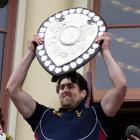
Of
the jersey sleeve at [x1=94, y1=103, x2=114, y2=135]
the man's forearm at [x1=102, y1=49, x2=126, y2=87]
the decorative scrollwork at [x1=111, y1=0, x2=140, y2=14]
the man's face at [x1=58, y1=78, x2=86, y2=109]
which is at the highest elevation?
the man's forearm at [x1=102, y1=49, x2=126, y2=87]

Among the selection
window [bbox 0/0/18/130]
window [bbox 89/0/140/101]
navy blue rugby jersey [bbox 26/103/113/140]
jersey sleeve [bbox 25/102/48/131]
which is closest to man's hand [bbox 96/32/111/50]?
navy blue rugby jersey [bbox 26/103/113/140]

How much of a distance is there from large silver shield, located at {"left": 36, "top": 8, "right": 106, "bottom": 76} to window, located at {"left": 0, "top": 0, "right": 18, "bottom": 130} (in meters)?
2.80

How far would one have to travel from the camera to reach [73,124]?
163 inches

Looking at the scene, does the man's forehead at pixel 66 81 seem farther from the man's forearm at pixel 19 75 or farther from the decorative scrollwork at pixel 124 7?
the decorative scrollwork at pixel 124 7

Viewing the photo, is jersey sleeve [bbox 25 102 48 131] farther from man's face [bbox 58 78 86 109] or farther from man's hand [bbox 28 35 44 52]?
man's hand [bbox 28 35 44 52]

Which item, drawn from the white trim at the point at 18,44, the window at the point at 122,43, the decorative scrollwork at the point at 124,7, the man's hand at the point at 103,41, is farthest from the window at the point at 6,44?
the man's hand at the point at 103,41

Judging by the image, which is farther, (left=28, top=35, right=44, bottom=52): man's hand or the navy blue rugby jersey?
(left=28, top=35, right=44, bottom=52): man's hand

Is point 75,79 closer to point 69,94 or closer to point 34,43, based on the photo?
point 69,94

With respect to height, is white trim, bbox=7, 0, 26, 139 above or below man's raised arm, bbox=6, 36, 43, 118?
below

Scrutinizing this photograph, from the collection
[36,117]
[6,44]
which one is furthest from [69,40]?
[6,44]

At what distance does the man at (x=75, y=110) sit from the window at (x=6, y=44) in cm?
287

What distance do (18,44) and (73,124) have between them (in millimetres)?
3433

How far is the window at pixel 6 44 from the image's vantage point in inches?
288

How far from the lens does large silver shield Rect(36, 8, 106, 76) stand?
14.1 ft
